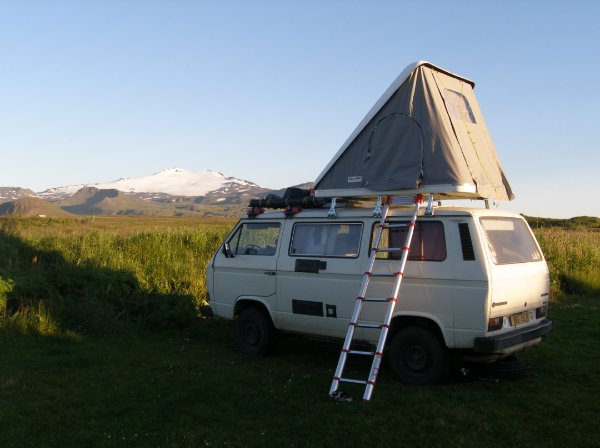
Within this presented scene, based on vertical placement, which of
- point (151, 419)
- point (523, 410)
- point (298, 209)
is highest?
point (298, 209)

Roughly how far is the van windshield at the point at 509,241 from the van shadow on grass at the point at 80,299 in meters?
6.60

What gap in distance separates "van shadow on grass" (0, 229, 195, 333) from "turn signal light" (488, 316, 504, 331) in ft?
21.7

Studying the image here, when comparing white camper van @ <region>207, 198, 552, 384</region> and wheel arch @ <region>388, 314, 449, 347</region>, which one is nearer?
white camper van @ <region>207, 198, 552, 384</region>

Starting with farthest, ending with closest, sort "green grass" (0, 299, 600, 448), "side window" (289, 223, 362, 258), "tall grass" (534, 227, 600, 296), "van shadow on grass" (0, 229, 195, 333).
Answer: "tall grass" (534, 227, 600, 296)
"van shadow on grass" (0, 229, 195, 333)
"side window" (289, 223, 362, 258)
"green grass" (0, 299, 600, 448)

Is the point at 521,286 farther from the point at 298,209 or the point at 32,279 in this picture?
the point at 32,279

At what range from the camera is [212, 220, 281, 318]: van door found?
852cm

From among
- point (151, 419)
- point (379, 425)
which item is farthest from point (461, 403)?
point (151, 419)

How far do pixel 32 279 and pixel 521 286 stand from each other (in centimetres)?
974

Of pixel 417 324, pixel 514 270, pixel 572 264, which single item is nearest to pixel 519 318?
pixel 514 270

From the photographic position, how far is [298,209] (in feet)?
27.7

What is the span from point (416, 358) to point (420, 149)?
8.60ft

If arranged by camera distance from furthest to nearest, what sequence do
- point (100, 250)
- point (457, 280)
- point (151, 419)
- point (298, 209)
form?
point (100, 250), point (298, 209), point (457, 280), point (151, 419)

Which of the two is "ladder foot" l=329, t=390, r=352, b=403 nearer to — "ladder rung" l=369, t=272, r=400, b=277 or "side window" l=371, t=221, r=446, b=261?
"ladder rung" l=369, t=272, r=400, b=277

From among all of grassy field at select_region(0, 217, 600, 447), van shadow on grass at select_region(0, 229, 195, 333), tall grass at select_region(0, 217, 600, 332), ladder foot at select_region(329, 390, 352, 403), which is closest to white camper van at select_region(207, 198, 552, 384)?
grassy field at select_region(0, 217, 600, 447)
